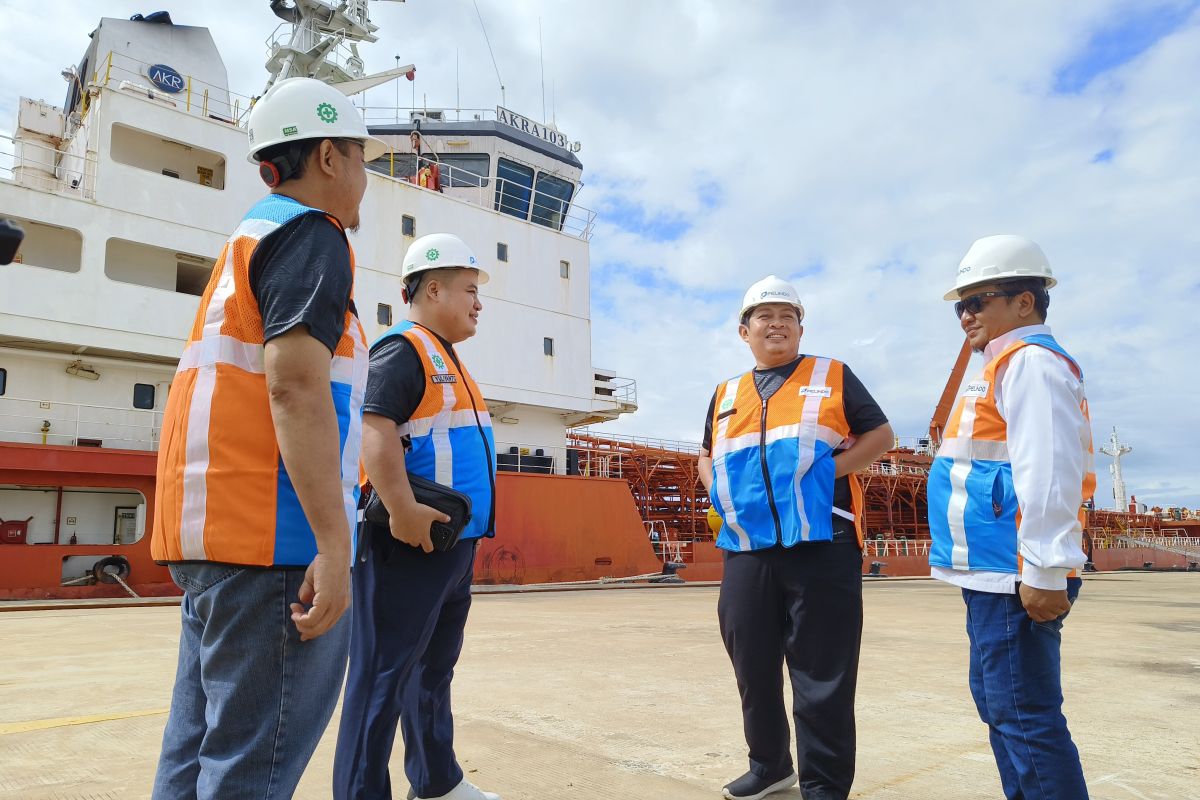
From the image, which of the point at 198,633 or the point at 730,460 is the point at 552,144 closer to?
the point at 730,460

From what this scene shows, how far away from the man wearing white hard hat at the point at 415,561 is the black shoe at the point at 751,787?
0.64 m

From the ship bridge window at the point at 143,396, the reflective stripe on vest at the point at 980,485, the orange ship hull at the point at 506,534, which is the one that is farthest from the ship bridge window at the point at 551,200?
the reflective stripe on vest at the point at 980,485

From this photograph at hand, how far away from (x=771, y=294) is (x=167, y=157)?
12.4 m

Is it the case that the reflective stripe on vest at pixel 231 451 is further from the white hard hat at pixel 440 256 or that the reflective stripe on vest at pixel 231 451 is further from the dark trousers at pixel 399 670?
the white hard hat at pixel 440 256

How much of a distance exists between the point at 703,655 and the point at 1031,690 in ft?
9.92

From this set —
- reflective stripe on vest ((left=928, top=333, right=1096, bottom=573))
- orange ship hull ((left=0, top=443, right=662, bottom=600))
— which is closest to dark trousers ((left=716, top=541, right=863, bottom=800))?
reflective stripe on vest ((left=928, top=333, right=1096, bottom=573))

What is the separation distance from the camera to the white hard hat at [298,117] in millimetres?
1439

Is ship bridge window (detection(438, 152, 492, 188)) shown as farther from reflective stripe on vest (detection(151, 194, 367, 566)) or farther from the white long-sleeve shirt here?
reflective stripe on vest (detection(151, 194, 367, 566))

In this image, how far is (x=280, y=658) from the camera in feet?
4.00

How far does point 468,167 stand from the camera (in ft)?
53.0

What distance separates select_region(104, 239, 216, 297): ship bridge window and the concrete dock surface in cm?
716

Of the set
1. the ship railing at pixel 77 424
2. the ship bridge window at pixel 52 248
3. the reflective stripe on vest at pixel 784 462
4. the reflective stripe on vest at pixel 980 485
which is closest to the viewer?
the reflective stripe on vest at pixel 980 485

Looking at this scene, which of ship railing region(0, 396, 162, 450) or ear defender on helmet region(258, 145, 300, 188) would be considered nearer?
ear defender on helmet region(258, 145, 300, 188)

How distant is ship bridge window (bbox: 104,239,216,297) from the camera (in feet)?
37.3
